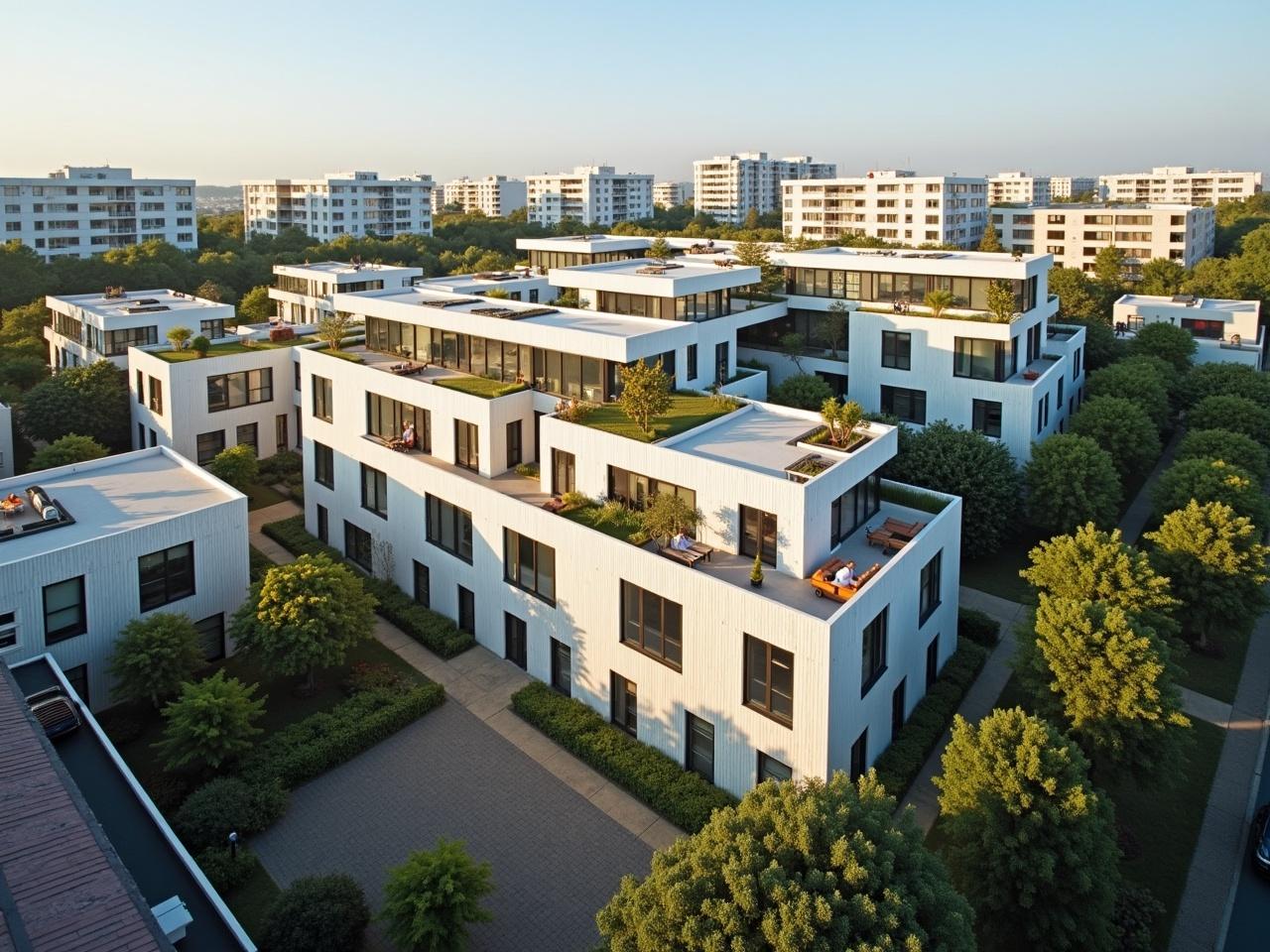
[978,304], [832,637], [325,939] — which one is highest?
[978,304]

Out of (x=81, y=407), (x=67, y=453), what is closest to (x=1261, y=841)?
(x=67, y=453)

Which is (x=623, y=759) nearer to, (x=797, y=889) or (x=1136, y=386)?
(x=797, y=889)

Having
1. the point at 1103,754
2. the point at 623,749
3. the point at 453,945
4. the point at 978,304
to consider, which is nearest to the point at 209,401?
the point at 623,749

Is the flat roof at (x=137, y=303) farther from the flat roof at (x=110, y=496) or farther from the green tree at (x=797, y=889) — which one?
the green tree at (x=797, y=889)

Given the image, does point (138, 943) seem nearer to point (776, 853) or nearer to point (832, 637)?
point (776, 853)

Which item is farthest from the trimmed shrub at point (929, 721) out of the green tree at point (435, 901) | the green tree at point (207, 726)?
the green tree at point (207, 726)

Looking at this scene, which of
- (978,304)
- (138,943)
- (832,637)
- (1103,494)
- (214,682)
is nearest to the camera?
(138,943)

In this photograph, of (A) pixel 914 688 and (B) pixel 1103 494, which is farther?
(B) pixel 1103 494
